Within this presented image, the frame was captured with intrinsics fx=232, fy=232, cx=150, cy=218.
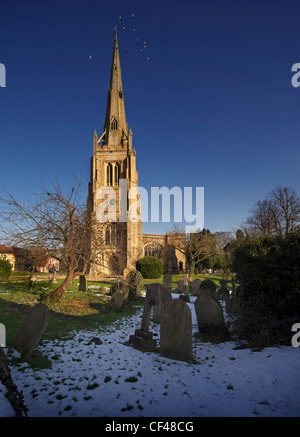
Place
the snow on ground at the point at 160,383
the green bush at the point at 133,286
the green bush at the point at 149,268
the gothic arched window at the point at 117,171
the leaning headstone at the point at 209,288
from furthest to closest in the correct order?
the gothic arched window at the point at 117,171 → the green bush at the point at 149,268 → the leaning headstone at the point at 209,288 → the green bush at the point at 133,286 → the snow on ground at the point at 160,383

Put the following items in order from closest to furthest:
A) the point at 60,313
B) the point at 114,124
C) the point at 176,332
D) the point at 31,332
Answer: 1. the point at 31,332
2. the point at 176,332
3. the point at 60,313
4. the point at 114,124

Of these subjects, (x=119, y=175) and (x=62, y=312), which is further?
(x=119, y=175)

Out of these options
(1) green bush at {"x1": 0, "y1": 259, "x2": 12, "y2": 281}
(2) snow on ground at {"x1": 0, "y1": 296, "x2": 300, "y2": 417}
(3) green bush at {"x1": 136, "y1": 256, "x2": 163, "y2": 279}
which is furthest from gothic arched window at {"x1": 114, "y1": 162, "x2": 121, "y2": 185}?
(2) snow on ground at {"x1": 0, "y1": 296, "x2": 300, "y2": 417}

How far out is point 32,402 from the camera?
3.20 m

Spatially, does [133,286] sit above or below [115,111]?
below

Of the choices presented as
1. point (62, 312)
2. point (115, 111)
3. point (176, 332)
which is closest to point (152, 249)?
point (115, 111)

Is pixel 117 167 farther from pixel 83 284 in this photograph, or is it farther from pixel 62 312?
pixel 62 312

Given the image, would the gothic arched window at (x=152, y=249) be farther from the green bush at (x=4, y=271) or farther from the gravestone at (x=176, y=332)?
the gravestone at (x=176, y=332)

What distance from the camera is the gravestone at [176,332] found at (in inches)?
204

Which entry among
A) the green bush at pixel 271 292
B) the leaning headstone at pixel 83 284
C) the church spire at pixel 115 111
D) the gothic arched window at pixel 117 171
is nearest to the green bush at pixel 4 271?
the leaning headstone at pixel 83 284

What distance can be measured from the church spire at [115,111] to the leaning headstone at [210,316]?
119ft

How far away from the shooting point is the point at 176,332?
532cm

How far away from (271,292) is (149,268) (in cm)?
2181
